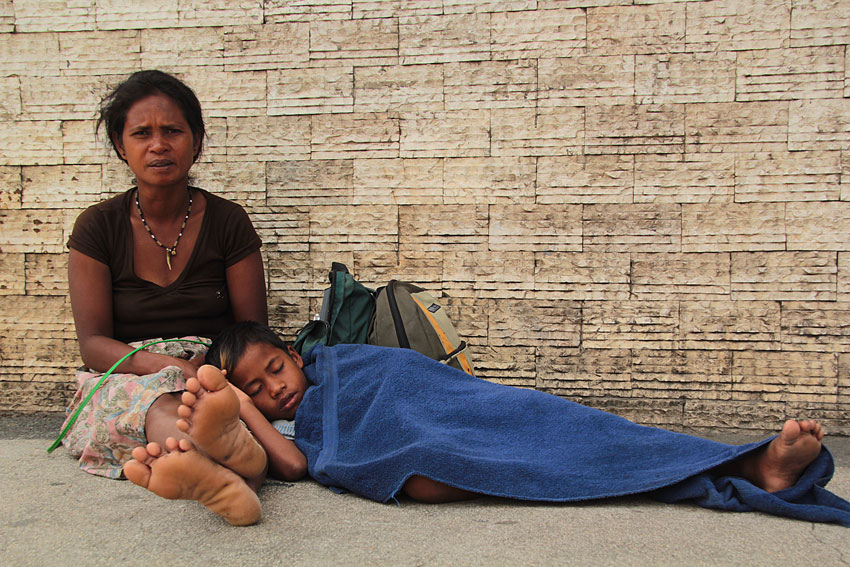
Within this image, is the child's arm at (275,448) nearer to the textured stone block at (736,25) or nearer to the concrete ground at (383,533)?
the concrete ground at (383,533)

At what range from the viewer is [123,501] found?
2.01 m

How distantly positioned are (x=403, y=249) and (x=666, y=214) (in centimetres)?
122

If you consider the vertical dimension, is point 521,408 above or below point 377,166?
below

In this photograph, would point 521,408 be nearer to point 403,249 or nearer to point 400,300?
point 400,300

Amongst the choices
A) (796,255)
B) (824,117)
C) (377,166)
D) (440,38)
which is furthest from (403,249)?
(824,117)

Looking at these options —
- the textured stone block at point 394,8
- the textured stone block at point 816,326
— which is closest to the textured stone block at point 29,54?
the textured stone block at point 394,8

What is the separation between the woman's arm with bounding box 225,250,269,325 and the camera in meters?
2.78

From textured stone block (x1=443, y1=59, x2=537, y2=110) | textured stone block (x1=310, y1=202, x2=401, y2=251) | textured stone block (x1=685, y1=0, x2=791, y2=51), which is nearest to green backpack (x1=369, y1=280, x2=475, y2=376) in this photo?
textured stone block (x1=310, y1=202, x2=401, y2=251)

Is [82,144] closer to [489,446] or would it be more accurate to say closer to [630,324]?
[489,446]

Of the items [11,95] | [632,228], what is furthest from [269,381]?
[11,95]

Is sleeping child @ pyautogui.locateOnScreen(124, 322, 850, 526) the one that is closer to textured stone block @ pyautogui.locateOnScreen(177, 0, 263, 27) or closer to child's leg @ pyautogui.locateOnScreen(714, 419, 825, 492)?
child's leg @ pyautogui.locateOnScreen(714, 419, 825, 492)

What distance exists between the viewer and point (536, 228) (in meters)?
3.11

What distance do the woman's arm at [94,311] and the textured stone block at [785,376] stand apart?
2.34 m

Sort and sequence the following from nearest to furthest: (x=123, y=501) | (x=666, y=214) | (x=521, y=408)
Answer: (x=123, y=501) < (x=521, y=408) < (x=666, y=214)
